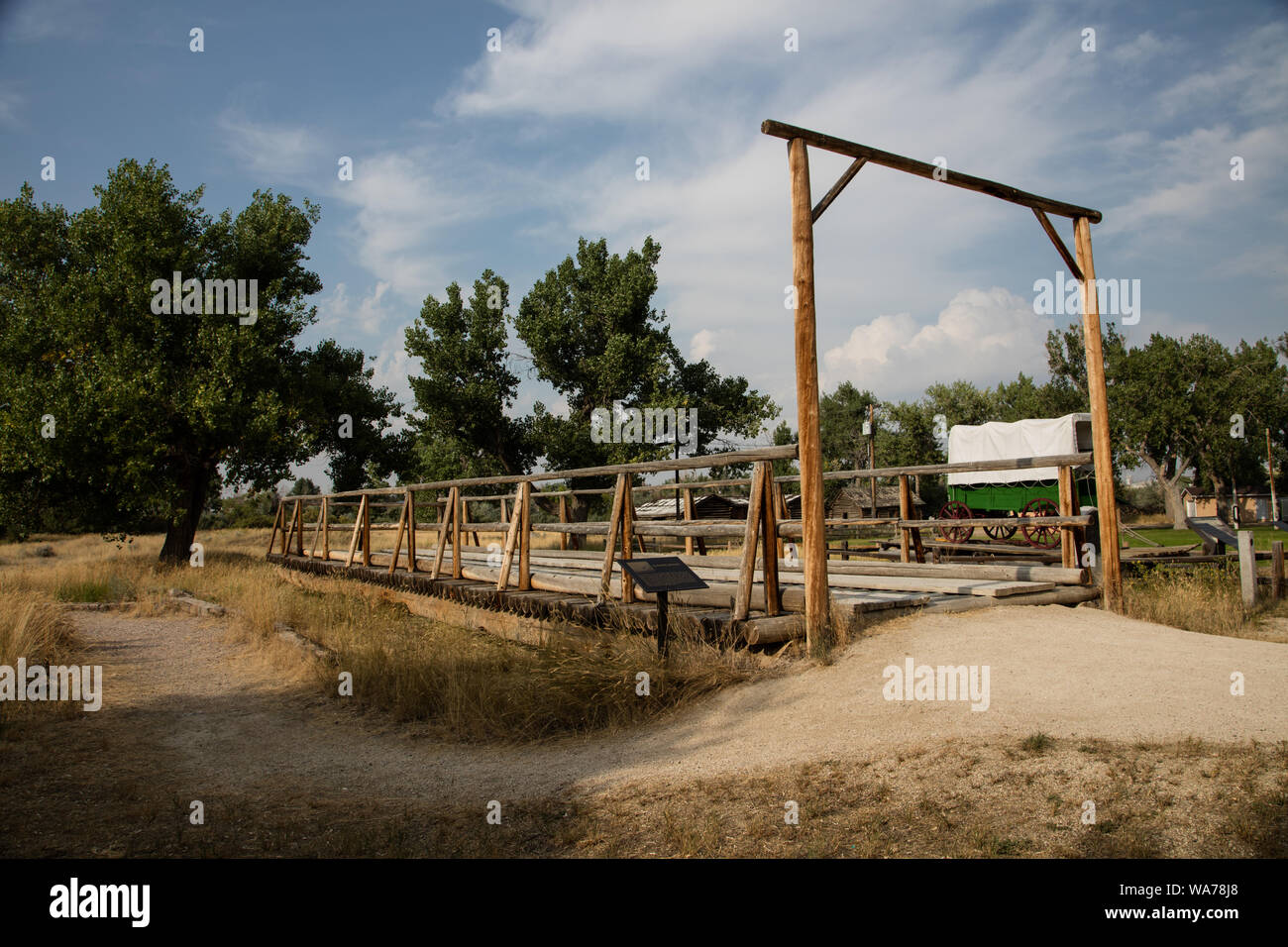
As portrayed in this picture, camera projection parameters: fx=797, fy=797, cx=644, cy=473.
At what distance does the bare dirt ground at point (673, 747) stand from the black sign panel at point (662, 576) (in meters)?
0.84

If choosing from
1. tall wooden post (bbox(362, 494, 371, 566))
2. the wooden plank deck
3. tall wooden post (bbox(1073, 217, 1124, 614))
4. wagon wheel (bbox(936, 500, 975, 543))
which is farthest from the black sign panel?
wagon wheel (bbox(936, 500, 975, 543))

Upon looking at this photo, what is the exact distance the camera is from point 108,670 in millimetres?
7836

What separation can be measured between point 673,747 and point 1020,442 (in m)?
16.5

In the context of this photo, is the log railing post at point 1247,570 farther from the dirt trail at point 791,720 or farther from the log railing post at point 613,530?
the log railing post at point 613,530

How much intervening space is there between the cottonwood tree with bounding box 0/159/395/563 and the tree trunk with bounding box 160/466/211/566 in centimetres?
5

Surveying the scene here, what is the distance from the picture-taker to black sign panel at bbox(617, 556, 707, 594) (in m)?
5.77

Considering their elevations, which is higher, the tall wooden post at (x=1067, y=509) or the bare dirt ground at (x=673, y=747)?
the tall wooden post at (x=1067, y=509)

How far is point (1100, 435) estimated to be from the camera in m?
8.50

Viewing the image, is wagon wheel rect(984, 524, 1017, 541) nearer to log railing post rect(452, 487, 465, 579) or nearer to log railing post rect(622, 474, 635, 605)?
log railing post rect(452, 487, 465, 579)

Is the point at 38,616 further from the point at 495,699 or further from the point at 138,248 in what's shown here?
the point at 138,248

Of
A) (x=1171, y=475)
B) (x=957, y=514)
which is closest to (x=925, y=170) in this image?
(x=957, y=514)

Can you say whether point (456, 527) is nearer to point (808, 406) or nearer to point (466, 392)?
point (808, 406)

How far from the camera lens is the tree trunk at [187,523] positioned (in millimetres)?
18672

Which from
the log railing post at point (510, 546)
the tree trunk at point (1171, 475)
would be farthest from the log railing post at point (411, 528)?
the tree trunk at point (1171, 475)
